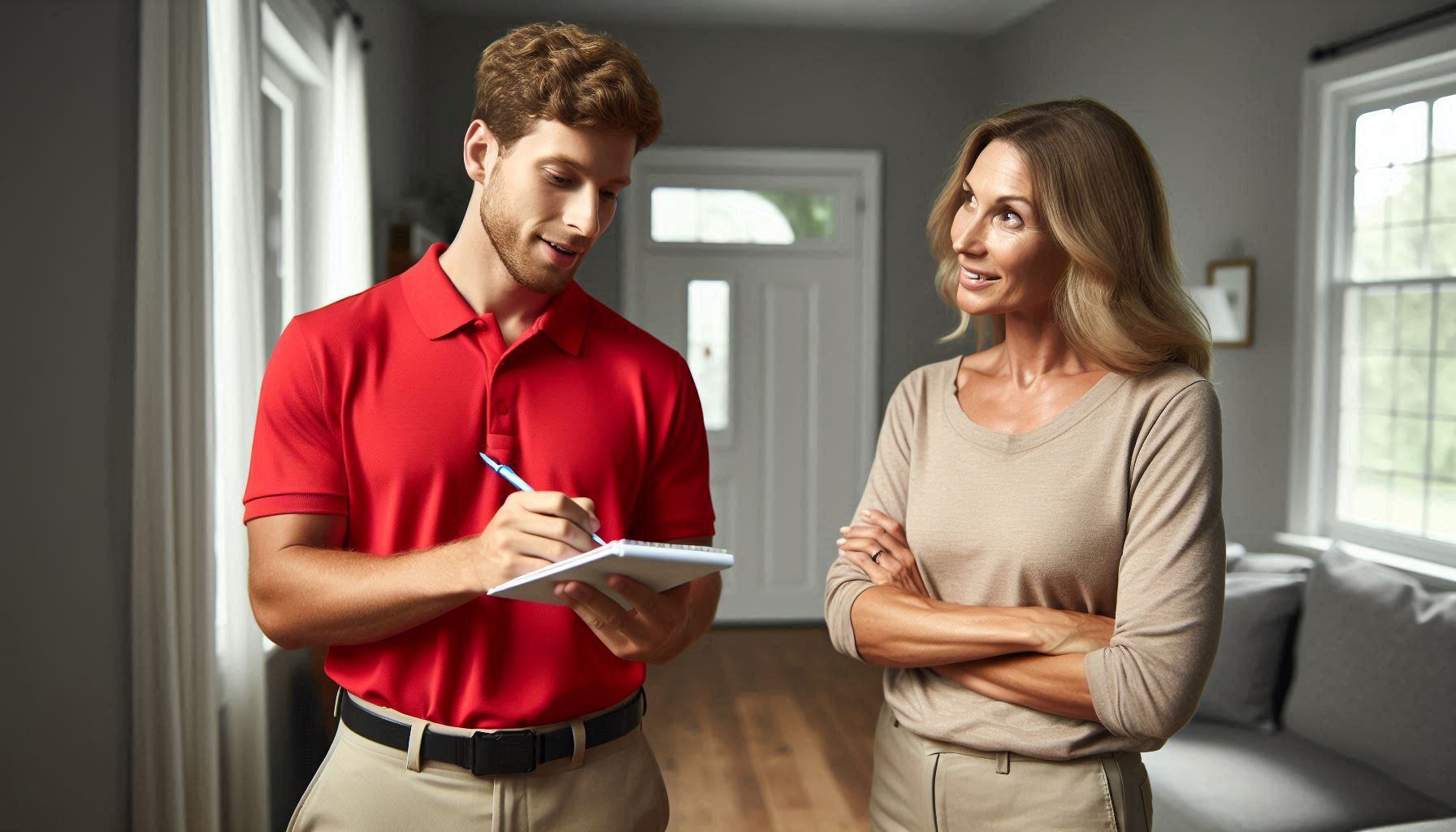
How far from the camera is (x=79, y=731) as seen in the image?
1820 millimetres

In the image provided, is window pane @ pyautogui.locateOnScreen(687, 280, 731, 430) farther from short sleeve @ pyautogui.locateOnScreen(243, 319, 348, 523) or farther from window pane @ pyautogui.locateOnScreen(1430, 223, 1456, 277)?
short sleeve @ pyautogui.locateOnScreen(243, 319, 348, 523)

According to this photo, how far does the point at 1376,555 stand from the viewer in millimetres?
3523

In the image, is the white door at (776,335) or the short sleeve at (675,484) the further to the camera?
the white door at (776,335)

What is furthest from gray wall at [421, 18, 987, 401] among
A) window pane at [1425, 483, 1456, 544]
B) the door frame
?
window pane at [1425, 483, 1456, 544]

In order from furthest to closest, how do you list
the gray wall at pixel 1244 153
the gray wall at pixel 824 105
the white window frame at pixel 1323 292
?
the gray wall at pixel 824 105 → the gray wall at pixel 1244 153 → the white window frame at pixel 1323 292

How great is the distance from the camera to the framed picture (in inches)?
153

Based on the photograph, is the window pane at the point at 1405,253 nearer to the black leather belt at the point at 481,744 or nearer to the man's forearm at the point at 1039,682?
the man's forearm at the point at 1039,682

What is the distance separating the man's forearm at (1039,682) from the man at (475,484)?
0.41m

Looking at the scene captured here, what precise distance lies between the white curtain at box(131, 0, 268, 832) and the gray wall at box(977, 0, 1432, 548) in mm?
3008

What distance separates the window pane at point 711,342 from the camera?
6.01m

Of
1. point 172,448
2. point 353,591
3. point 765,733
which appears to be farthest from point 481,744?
point 765,733

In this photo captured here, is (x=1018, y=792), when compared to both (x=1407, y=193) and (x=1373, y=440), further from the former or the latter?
(x=1407, y=193)

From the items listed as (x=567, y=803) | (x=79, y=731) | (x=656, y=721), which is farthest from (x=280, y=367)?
(x=656, y=721)

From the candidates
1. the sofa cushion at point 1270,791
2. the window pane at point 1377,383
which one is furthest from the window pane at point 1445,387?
the sofa cushion at point 1270,791
